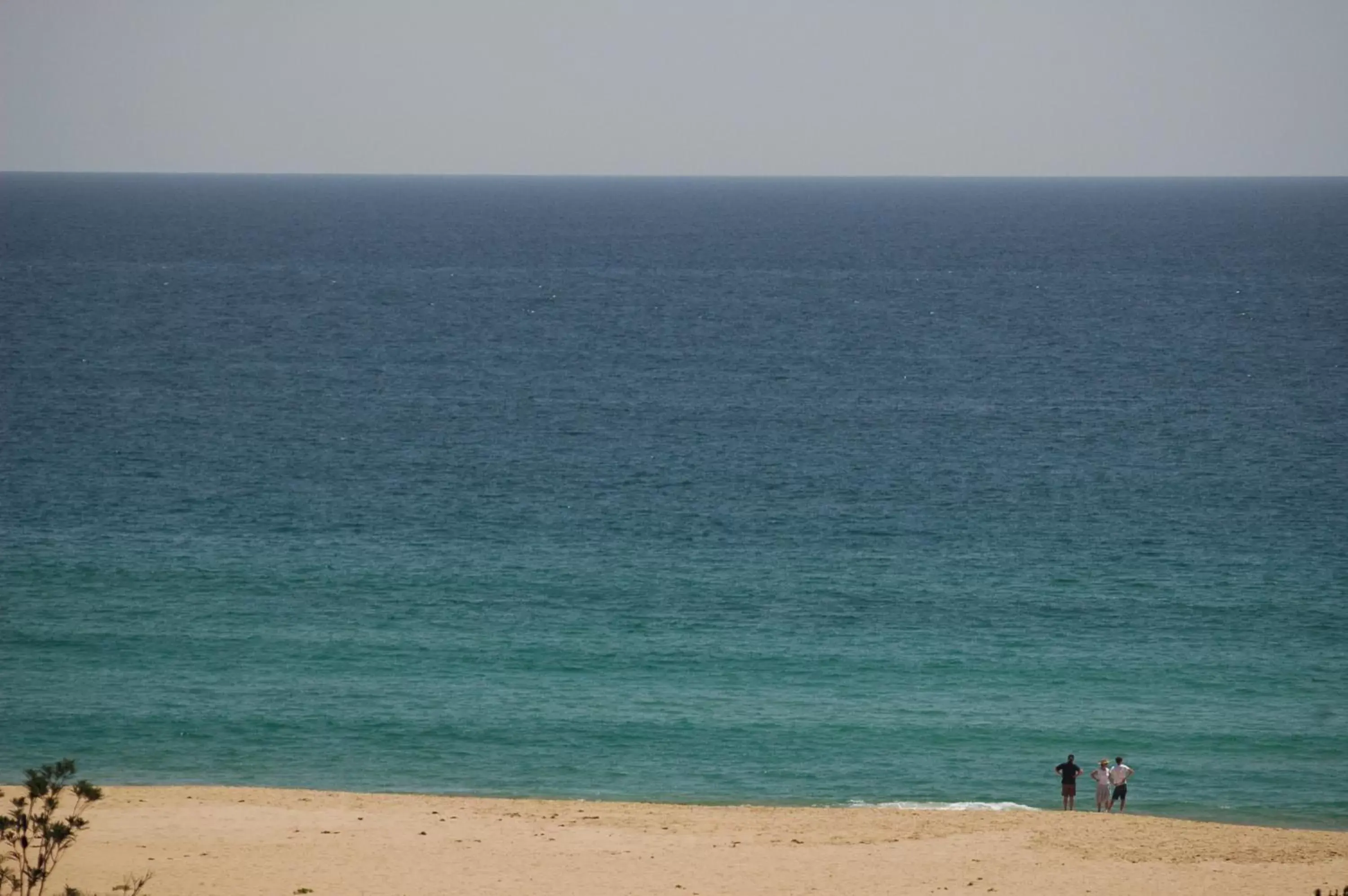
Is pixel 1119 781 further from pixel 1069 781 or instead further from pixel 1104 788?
pixel 1069 781

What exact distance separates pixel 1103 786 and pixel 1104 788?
30mm

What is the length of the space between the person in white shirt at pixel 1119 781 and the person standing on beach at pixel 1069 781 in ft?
2.38

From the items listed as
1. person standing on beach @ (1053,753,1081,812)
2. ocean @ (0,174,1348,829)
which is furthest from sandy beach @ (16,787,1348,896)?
ocean @ (0,174,1348,829)

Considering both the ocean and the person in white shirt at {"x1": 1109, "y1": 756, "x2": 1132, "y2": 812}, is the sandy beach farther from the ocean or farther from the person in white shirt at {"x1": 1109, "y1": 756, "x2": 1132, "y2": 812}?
the ocean

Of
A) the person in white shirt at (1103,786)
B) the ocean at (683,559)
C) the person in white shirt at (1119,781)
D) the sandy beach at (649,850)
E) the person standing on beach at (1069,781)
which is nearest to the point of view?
the sandy beach at (649,850)

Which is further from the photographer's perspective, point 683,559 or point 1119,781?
point 683,559

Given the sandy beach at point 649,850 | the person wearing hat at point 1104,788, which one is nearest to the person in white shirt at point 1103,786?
the person wearing hat at point 1104,788

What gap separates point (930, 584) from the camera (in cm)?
5044

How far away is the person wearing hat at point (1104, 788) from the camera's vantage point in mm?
32969

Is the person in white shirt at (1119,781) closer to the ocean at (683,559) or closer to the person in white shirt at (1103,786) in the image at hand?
the person in white shirt at (1103,786)

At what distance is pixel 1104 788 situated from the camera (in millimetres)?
32938

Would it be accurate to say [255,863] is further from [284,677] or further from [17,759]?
[284,677]

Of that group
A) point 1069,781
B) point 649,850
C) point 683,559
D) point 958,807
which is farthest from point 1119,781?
point 683,559

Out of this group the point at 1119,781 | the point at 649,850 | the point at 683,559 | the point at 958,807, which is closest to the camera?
the point at 649,850
